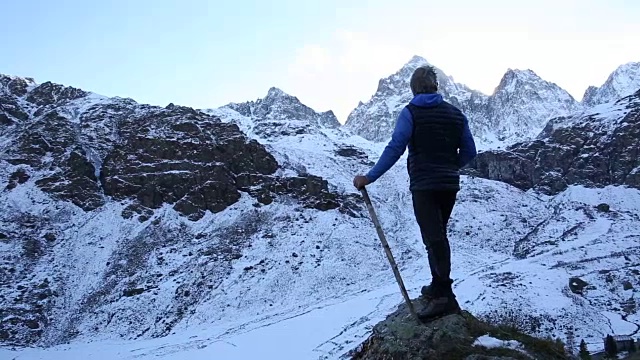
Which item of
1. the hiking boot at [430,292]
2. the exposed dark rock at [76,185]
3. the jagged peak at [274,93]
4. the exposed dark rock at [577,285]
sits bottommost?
the exposed dark rock at [577,285]

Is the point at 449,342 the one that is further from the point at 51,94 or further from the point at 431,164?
the point at 51,94

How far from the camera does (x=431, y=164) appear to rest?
5.64m

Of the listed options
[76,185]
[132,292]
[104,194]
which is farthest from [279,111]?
[132,292]

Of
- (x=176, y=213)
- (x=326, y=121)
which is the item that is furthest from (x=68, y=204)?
(x=326, y=121)

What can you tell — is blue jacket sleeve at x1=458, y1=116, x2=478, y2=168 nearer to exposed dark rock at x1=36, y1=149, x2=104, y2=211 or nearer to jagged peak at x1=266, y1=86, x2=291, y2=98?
exposed dark rock at x1=36, y1=149, x2=104, y2=211

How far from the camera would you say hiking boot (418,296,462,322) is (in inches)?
221

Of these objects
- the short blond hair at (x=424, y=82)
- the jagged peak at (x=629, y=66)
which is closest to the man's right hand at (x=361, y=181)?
the short blond hair at (x=424, y=82)

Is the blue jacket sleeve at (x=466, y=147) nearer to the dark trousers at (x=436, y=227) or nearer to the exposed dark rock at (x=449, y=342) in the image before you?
the dark trousers at (x=436, y=227)

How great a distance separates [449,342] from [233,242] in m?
58.6

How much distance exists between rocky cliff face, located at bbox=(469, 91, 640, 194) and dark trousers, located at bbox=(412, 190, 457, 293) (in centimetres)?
9416

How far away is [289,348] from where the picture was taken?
123 feet

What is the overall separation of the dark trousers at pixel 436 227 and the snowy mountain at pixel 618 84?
203771 mm

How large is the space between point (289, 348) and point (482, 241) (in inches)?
1472

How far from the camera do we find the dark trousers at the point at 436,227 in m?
5.72
